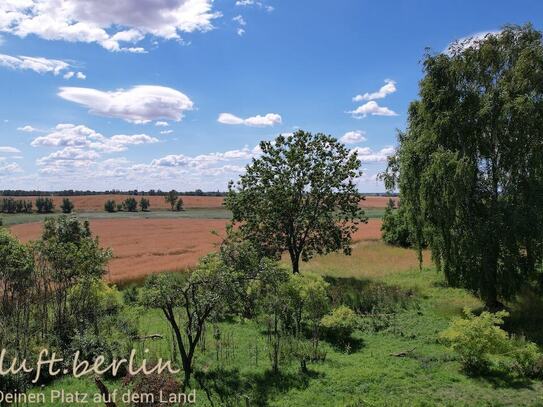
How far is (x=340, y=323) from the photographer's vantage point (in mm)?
19297

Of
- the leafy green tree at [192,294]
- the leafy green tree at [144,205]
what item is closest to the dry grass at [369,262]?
the leafy green tree at [192,294]

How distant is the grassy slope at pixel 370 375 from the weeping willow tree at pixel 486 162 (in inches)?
147

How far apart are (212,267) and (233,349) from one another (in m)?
3.49

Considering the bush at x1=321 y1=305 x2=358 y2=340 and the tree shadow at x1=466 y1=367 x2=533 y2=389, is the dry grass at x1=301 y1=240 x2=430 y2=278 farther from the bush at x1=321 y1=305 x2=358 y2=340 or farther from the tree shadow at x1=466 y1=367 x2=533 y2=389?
the tree shadow at x1=466 y1=367 x2=533 y2=389

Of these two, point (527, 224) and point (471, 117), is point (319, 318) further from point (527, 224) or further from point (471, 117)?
point (471, 117)

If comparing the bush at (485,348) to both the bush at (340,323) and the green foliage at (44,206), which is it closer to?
the bush at (340,323)

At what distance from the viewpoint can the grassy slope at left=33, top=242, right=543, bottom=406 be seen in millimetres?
13172

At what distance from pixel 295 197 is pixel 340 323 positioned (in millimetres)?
12990

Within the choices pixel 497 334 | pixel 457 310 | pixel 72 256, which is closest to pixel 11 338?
pixel 72 256

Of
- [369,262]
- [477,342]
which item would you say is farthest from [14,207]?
[477,342]

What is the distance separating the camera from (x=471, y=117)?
21.7m

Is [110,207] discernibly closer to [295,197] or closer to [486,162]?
[295,197]

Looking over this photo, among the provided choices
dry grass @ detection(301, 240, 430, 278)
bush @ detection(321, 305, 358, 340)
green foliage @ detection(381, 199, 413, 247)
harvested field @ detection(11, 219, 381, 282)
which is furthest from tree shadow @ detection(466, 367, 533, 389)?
green foliage @ detection(381, 199, 413, 247)

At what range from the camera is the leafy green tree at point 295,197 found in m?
30.9
